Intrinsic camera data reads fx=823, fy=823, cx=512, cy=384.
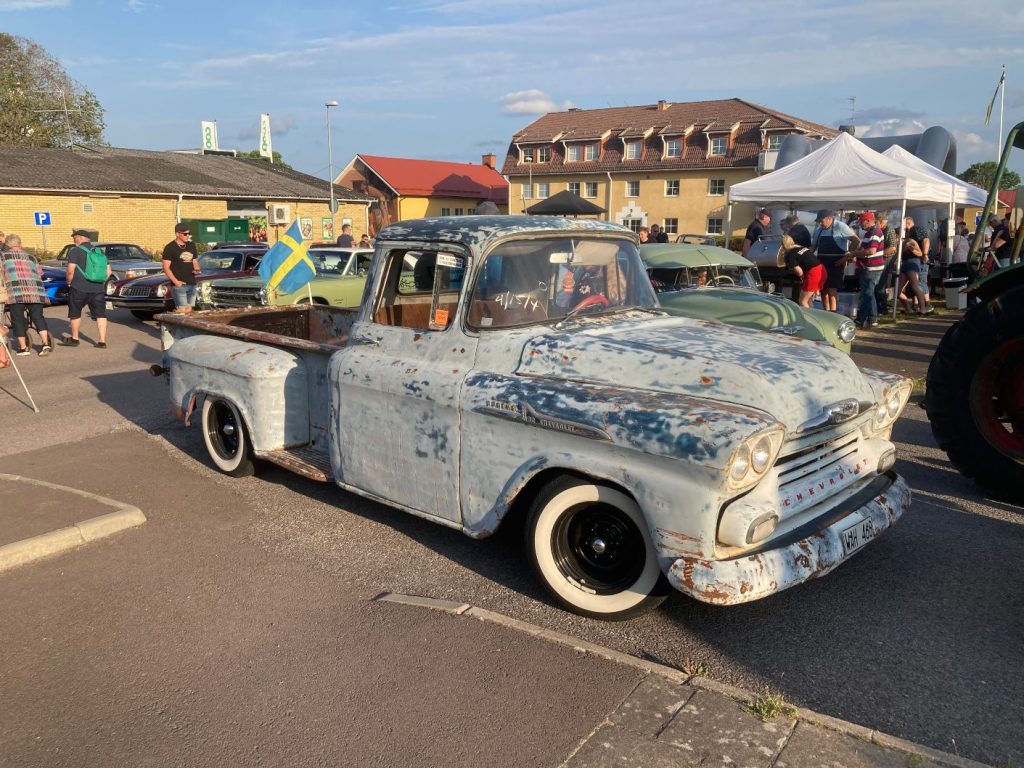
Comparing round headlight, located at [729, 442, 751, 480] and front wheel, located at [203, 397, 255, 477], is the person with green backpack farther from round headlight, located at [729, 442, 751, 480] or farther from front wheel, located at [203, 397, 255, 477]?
round headlight, located at [729, 442, 751, 480]

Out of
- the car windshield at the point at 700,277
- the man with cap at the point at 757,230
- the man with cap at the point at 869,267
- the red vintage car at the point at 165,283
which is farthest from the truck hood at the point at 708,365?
the man with cap at the point at 757,230

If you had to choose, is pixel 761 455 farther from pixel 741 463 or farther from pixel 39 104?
pixel 39 104

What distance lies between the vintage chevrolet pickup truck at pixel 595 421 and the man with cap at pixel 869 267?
34.5 ft

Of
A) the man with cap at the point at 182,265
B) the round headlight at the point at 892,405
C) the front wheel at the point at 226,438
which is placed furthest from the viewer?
the man with cap at the point at 182,265

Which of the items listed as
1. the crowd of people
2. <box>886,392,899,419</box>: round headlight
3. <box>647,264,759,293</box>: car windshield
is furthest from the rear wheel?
<box>647,264,759,293</box>: car windshield

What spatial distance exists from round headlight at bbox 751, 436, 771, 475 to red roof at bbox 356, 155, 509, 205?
192ft

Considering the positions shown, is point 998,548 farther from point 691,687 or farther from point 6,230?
point 6,230

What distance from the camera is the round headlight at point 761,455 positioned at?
341cm

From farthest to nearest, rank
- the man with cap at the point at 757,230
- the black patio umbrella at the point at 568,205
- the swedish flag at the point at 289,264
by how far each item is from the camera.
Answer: the black patio umbrella at the point at 568,205 → the man with cap at the point at 757,230 → the swedish flag at the point at 289,264

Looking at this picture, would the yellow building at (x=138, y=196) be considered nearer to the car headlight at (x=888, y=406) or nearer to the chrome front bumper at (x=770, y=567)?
the car headlight at (x=888, y=406)

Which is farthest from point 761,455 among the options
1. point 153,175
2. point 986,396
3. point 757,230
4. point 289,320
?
point 153,175

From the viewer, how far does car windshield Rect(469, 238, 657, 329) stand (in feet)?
14.7

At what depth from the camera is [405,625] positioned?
3.92m

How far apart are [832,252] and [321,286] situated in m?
8.99
